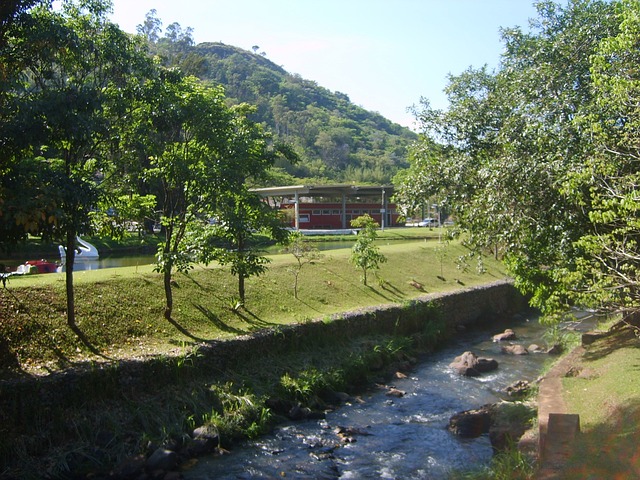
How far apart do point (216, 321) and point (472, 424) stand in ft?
25.9

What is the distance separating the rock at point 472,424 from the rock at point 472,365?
16.0 ft

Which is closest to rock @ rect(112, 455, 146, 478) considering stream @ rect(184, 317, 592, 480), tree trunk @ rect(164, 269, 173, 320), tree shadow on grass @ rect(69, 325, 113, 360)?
stream @ rect(184, 317, 592, 480)

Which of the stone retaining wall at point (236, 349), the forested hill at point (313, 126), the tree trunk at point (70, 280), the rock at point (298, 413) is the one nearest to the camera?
the stone retaining wall at point (236, 349)

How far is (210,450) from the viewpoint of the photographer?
12.2 metres

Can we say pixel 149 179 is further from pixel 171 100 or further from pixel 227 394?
pixel 227 394

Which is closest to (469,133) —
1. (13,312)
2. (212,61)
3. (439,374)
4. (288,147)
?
(288,147)

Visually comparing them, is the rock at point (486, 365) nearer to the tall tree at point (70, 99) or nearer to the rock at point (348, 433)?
the rock at point (348, 433)

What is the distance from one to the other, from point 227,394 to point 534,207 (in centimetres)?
854

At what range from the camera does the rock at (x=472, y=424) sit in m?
13.1

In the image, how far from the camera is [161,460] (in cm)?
1105

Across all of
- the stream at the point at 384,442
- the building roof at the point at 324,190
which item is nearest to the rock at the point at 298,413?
the stream at the point at 384,442

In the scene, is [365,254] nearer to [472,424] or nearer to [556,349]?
[556,349]

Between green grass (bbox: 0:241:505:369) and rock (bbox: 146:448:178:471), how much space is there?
2.99 metres

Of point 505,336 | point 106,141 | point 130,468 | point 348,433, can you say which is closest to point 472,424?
point 348,433
